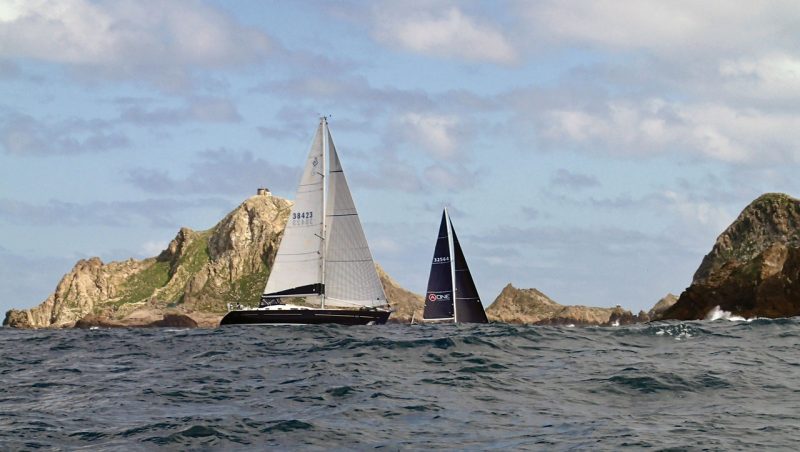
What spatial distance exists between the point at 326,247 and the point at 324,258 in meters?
0.82

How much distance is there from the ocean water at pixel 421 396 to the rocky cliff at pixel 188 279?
106 meters

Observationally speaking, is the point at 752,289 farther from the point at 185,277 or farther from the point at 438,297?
the point at 185,277

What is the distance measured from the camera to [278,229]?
5930 inches

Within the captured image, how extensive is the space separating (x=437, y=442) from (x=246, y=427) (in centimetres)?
416

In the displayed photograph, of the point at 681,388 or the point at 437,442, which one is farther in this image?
the point at 681,388

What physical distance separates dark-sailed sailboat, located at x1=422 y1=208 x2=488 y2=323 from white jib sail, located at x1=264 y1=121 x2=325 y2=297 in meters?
14.0

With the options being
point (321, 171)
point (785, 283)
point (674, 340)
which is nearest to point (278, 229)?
point (321, 171)

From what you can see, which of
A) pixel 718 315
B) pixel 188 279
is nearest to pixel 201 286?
pixel 188 279

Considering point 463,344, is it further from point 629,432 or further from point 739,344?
point 629,432

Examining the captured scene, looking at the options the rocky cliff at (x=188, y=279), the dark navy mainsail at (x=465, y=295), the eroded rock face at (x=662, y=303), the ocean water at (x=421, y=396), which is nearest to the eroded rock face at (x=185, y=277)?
the rocky cliff at (x=188, y=279)

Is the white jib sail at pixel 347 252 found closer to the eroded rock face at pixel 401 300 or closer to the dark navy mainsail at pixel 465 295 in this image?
the dark navy mainsail at pixel 465 295

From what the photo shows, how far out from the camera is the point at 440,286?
7594 centimetres

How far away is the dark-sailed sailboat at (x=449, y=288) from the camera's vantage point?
7494 cm

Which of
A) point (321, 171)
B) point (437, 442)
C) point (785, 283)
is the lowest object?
point (437, 442)
